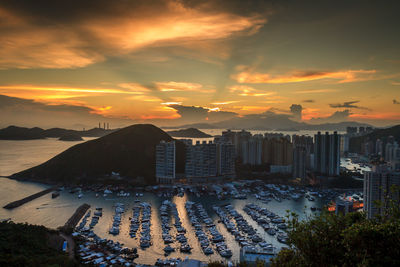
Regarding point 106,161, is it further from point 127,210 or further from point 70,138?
point 70,138

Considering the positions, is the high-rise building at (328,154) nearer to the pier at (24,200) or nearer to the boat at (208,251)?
the boat at (208,251)

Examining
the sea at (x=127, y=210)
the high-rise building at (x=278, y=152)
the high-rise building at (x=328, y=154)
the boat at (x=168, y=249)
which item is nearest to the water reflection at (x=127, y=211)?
the sea at (x=127, y=210)

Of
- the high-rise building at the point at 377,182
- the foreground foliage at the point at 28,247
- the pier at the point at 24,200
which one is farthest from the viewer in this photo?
the pier at the point at 24,200

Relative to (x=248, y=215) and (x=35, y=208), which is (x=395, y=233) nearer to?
(x=248, y=215)

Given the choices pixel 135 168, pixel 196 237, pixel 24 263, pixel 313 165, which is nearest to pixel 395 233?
pixel 24 263

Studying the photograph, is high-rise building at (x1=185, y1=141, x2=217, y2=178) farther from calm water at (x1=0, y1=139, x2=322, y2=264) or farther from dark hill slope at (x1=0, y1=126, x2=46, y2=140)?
dark hill slope at (x1=0, y1=126, x2=46, y2=140)

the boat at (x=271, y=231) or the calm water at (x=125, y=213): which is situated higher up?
the boat at (x=271, y=231)

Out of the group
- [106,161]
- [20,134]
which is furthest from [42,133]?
[106,161]

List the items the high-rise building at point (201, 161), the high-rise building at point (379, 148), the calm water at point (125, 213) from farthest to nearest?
the high-rise building at point (379, 148)
the high-rise building at point (201, 161)
the calm water at point (125, 213)
